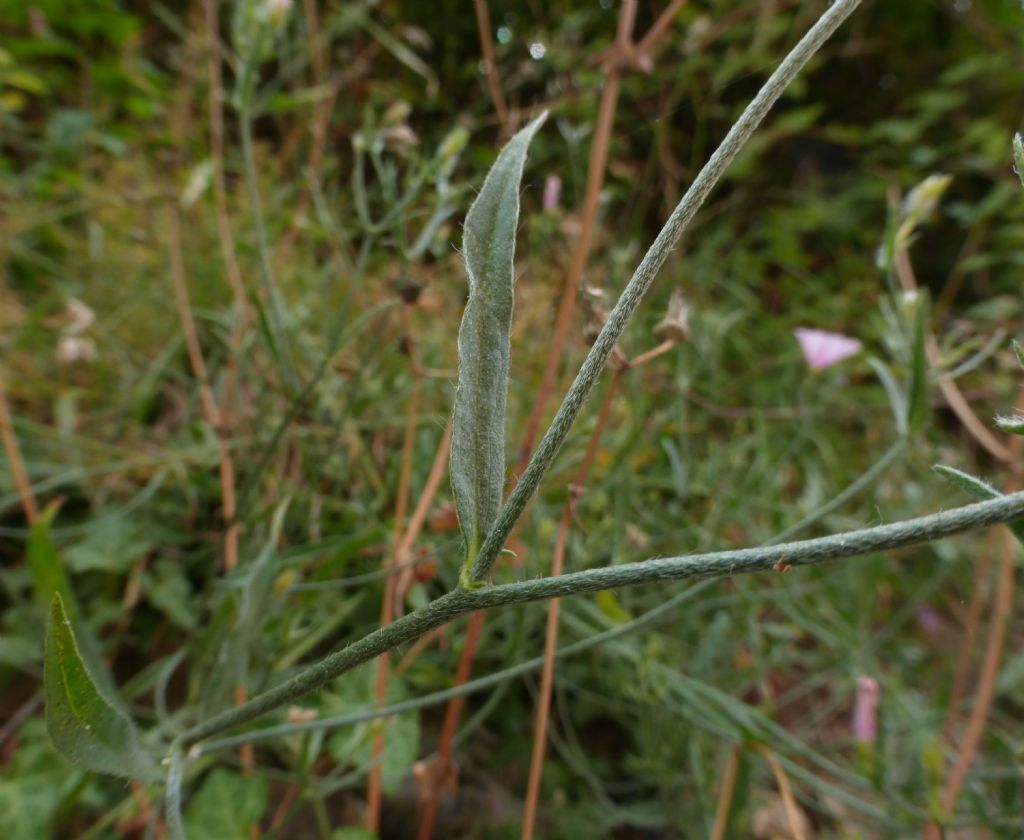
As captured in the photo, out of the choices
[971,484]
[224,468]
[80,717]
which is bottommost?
[224,468]

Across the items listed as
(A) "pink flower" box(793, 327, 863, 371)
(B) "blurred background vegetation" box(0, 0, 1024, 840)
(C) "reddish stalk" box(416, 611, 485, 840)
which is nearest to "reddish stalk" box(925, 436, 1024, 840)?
(B) "blurred background vegetation" box(0, 0, 1024, 840)

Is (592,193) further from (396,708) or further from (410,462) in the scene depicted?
(396,708)

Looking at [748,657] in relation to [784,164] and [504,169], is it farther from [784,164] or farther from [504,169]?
[784,164]

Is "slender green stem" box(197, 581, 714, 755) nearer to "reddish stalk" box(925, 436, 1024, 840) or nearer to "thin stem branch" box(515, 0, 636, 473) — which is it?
"thin stem branch" box(515, 0, 636, 473)

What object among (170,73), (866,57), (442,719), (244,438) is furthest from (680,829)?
(866,57)

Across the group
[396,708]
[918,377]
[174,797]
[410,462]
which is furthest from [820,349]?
[174,797]

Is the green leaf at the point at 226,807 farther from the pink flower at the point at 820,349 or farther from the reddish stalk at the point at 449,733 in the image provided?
the pink flower at the point at 820,349
